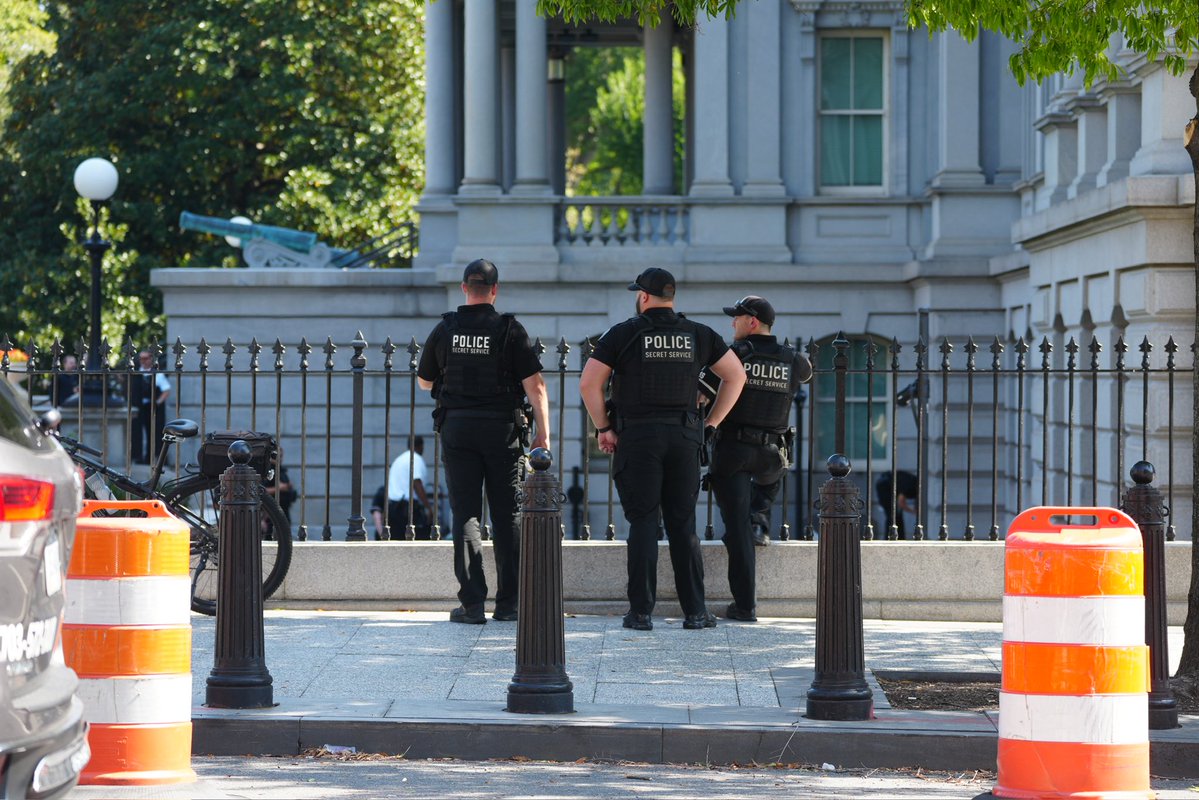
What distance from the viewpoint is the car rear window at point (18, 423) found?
14.8 ft

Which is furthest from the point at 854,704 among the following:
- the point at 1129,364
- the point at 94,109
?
the point at 94,109

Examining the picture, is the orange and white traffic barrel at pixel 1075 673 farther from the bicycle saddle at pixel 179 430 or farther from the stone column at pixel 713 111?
the stone column at pixel 713 111

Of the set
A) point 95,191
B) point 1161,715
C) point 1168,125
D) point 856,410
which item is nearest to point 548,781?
point 1161,715

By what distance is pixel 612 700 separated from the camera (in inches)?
324

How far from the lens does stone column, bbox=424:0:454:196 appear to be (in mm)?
26734

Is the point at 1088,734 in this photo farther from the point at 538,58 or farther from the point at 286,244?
the point at 286,244

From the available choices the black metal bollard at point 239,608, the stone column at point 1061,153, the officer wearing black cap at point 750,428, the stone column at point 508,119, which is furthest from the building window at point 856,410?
the black metal bollard at point 239,608

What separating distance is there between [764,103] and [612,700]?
16.7 metres

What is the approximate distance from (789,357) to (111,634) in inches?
207

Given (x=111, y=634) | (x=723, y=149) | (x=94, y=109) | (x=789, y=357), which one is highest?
(x=94, y=109)

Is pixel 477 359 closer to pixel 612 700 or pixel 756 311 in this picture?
pixel 756 311

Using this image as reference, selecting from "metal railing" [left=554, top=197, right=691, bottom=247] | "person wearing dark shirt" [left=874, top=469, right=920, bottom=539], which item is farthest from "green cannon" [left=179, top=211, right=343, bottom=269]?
"person wearing dark shirt" [left=874, top=469, right=920, bottom=539]

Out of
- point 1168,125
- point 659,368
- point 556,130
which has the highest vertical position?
point 556,130

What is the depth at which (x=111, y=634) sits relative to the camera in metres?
6.30
